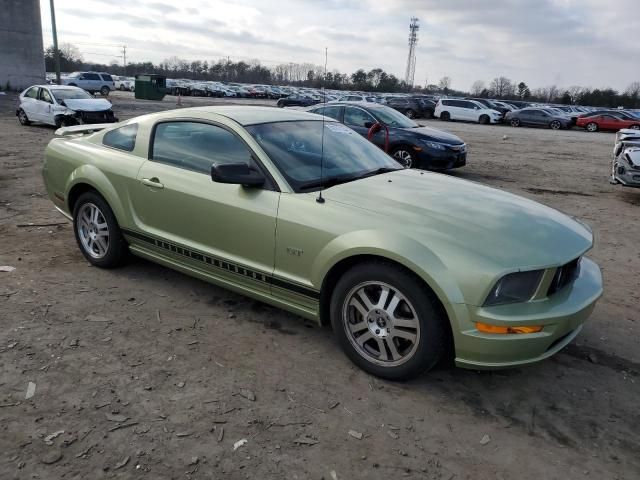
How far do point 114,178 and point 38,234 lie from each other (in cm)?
208

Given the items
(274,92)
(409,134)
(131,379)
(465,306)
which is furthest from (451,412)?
(274,92)

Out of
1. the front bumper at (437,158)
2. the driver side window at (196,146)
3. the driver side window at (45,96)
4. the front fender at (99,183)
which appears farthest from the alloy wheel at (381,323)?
the driver side window at (45,96)

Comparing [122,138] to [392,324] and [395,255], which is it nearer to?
[395,255]

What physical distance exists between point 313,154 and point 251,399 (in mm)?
1875

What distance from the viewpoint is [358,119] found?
36.2ft

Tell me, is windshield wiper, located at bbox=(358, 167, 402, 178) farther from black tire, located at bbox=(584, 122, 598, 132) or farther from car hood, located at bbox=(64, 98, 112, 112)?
black tire, located at bbox=(584, 122, 598, 132)

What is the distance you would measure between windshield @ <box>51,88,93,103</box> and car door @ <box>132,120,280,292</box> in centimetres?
1467

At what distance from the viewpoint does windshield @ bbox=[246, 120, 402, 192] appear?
367 cm

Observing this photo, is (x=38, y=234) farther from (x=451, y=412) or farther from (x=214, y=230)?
(x=451, y=412)

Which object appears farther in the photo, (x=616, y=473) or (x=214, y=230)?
(x=214, y=230)

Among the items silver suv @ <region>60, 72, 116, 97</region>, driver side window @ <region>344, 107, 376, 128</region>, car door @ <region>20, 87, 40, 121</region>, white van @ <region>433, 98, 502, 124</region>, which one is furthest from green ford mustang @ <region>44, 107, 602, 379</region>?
silver suv @ <region>60, 72, 116, 97</region>

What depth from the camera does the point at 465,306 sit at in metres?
2.81

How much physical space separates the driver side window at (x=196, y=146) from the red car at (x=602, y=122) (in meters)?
33.4

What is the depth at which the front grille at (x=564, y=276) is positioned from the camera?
3.04 meters
